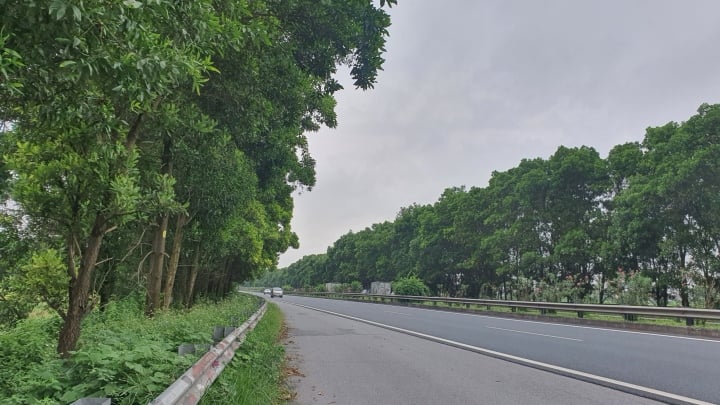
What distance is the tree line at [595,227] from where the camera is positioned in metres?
25.6

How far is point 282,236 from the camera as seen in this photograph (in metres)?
31.8

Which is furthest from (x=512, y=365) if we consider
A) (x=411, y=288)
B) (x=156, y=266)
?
(x=411, y=288)

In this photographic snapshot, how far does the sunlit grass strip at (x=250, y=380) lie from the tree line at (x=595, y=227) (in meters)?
19.2

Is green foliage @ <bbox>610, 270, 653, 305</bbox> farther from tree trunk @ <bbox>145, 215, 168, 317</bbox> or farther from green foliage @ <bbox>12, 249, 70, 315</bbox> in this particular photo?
green foliage @ <bbox>12, 249, 70, 315</bbox>

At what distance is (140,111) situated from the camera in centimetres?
617

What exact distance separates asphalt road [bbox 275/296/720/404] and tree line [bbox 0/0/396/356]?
3.99 meters

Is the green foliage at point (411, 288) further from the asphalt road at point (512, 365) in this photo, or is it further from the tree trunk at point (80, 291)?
the tree trunk at point (80, 291)

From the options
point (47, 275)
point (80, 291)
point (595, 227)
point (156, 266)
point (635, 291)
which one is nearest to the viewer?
point (80, 291)

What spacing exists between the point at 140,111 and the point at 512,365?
730cm

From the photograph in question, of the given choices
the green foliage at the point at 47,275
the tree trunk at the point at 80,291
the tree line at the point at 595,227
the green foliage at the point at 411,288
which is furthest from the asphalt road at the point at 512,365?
the green foliage at the point at 411,288

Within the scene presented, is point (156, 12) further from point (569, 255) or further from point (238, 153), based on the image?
point (569, 255)

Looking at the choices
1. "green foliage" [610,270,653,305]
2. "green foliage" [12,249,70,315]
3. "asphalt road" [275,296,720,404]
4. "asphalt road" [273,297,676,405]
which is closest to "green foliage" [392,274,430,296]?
"green foliage" [610,270,653,305]

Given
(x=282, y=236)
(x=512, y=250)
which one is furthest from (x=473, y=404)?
(x=512, y=250)

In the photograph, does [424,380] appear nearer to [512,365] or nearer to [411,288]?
[512,365]
